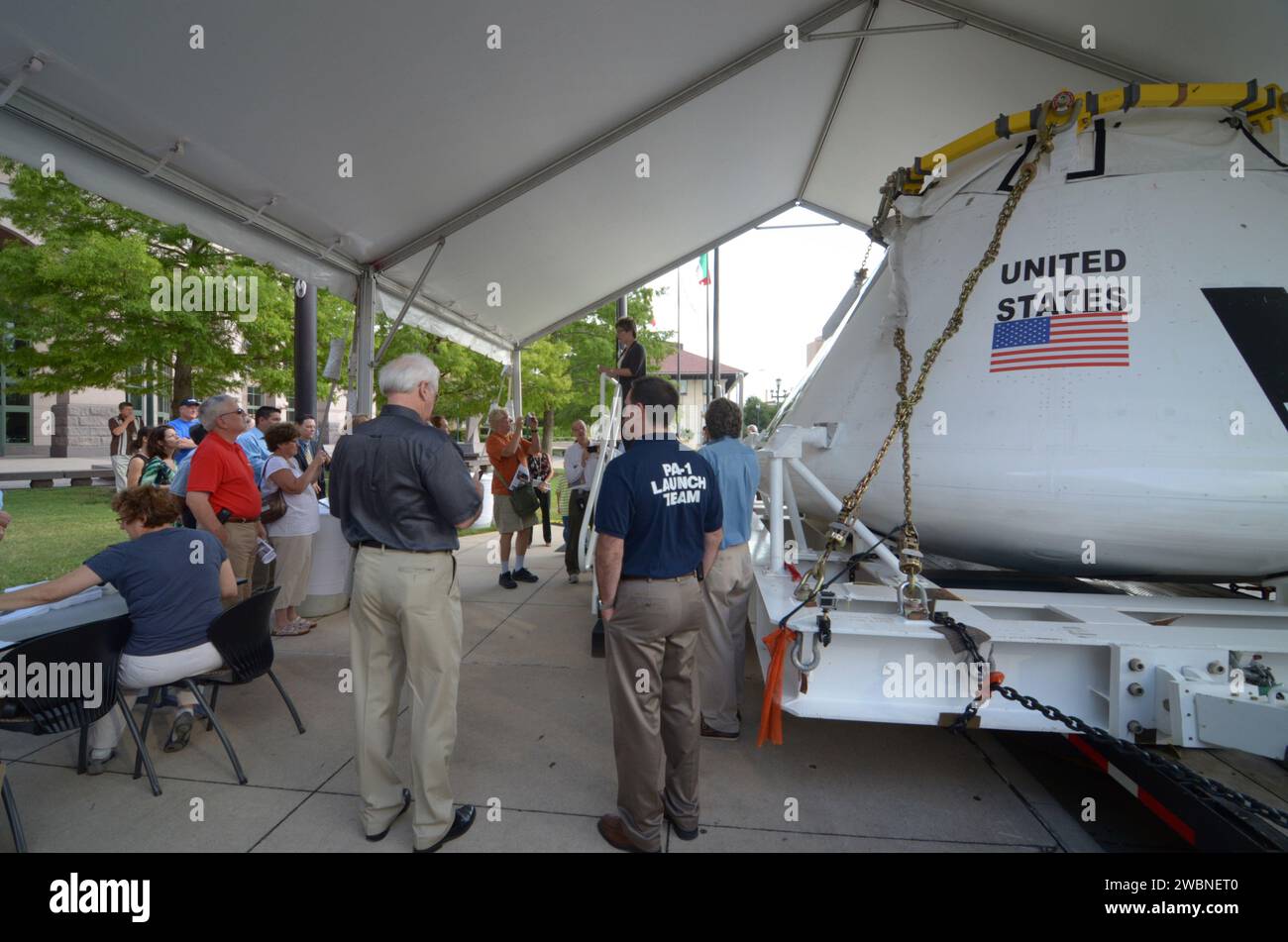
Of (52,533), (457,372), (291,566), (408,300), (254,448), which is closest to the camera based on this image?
(291,566)

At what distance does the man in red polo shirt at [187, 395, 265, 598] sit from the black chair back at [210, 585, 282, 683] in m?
1.02

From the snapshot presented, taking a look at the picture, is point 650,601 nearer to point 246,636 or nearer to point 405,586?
point 405,586

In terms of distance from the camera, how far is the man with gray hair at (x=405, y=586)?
254cm

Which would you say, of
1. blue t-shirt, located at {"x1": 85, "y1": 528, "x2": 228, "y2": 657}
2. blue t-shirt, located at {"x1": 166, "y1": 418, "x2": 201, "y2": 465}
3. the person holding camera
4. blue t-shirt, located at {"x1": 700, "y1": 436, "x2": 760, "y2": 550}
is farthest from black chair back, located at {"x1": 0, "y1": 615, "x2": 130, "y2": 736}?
the person holding camera

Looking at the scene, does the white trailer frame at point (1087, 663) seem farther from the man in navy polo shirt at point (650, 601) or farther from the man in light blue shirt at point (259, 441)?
the man in light blue shirt at point (259, 441)

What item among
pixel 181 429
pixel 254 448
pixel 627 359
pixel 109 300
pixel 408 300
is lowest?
pixel 254 448

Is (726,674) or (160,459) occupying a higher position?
(160,459)

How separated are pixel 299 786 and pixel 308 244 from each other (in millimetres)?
4247

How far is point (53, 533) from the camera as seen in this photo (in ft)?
31.2

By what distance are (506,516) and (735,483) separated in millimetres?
3971

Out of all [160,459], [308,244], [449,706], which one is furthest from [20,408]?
[449,706]

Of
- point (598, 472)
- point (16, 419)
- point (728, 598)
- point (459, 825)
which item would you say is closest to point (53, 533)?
point (598, 472)

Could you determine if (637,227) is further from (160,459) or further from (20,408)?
(20,408)

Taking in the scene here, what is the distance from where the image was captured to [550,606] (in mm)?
6309
